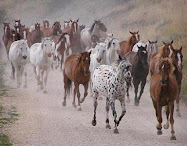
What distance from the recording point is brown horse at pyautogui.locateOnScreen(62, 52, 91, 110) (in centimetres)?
1664

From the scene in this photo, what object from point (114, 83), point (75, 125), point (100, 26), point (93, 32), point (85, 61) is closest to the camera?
point (114, 83)

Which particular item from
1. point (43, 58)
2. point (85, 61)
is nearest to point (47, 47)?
point (43, 58)

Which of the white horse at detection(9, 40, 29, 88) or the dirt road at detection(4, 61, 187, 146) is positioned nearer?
the dirt road at detection(4, 61, 187, 146)

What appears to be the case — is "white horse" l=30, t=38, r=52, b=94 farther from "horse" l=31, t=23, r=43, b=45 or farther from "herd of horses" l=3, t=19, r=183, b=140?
"horse" l=31, t=23, r=43, b=45

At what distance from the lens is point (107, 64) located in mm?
20328

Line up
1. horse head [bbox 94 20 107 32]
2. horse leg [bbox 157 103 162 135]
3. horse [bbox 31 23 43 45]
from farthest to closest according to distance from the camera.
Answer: horse head [bbox 94 20 107 32] < horse [bbox 31 23 43 45] < horse leg [bbox 157 103 162 135]

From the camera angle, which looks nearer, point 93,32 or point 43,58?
point 43,58

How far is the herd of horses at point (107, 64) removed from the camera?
1351 centimetres

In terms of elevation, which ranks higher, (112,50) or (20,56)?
(112,50)

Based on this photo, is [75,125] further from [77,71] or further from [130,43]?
[130,43]

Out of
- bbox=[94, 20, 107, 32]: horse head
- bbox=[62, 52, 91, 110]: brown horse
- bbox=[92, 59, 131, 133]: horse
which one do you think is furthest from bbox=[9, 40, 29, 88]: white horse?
bbox=[92, 59, 131, 133]: horse

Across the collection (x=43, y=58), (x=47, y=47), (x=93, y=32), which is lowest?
(x=43, y=58)

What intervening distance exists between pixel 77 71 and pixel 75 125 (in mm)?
2902

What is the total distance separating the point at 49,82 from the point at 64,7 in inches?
1438
